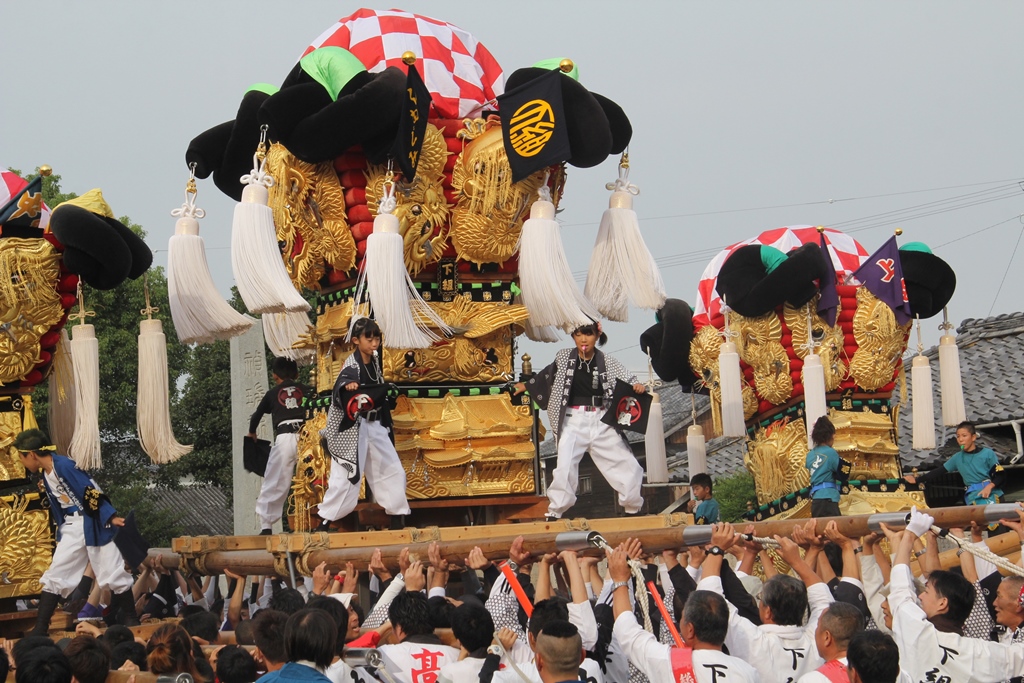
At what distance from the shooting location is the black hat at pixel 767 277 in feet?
38.6

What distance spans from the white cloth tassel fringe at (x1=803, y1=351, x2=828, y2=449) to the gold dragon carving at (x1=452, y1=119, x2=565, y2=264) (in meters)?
3.05

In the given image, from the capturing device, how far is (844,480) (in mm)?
11172

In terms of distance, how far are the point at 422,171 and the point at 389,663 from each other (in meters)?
5.42

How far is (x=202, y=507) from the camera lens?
89.7 ft

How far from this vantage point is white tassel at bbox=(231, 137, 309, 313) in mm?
9039

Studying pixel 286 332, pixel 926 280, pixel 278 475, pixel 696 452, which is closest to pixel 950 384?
pixel 926 280

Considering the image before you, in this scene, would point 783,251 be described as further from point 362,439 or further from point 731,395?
point 362,439

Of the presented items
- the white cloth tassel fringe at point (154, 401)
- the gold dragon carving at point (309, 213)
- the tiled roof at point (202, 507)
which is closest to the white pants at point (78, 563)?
the white cloth tassel fringe at point (154, 401)

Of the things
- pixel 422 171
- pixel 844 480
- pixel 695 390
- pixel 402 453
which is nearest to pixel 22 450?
pixel 402 453

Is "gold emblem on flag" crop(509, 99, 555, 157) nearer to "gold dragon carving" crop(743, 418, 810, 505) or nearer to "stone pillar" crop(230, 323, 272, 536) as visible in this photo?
"gold dragon carving" crop(743, 418, 810, 505)

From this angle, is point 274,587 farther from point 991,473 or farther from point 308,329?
point 991,473

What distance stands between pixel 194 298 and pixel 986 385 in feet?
33.6

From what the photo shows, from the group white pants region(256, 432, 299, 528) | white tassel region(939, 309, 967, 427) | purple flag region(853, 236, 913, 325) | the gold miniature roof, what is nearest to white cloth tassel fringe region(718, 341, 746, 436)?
purple flag region(853, 236, 913, 325)

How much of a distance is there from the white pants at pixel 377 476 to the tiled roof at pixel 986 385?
697 centimetres
